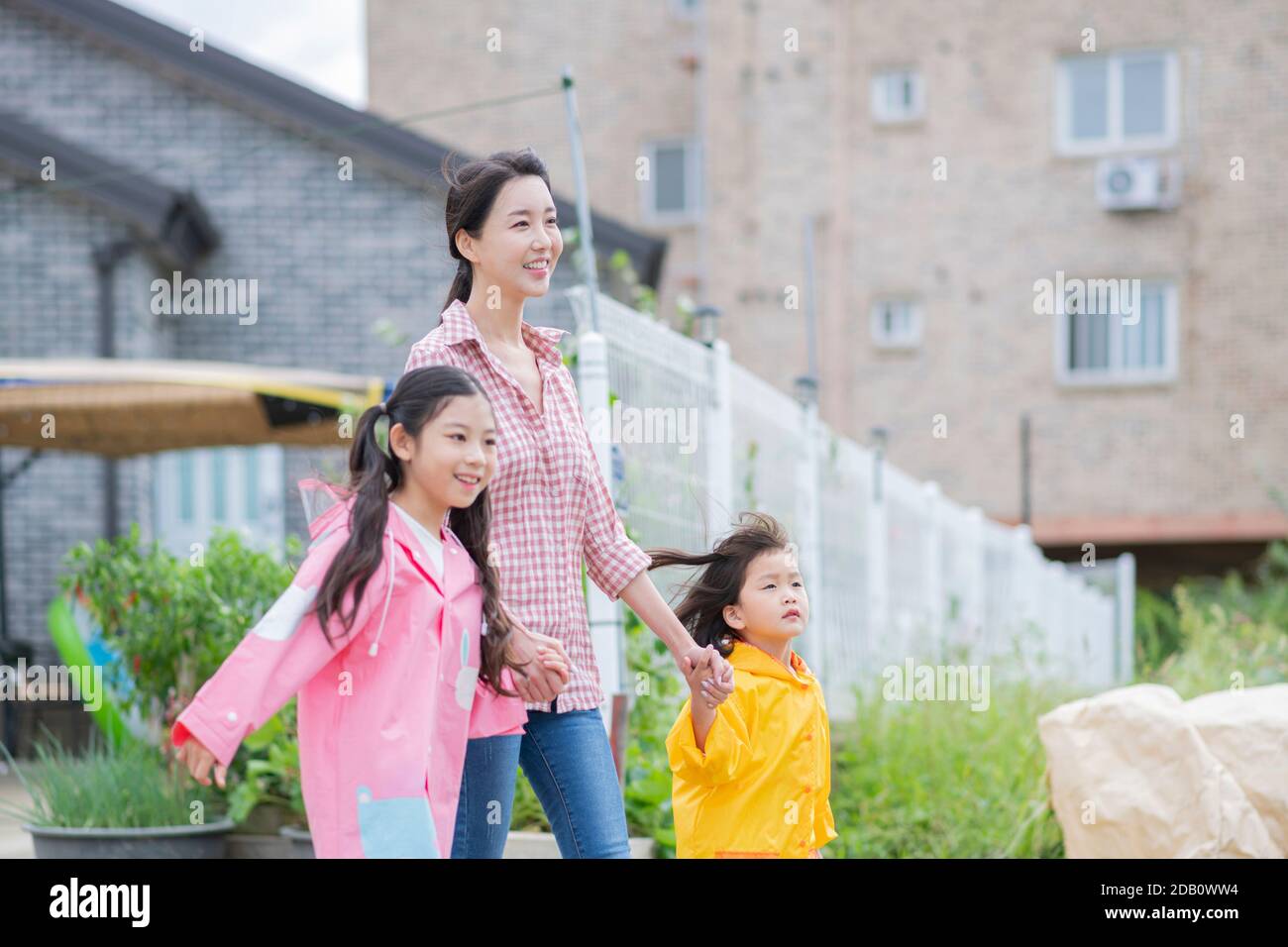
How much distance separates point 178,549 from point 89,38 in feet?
15.0

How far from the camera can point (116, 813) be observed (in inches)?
227

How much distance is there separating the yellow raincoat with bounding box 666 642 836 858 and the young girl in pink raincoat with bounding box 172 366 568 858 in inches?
18.1

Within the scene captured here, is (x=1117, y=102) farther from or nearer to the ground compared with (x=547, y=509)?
farther from the ground

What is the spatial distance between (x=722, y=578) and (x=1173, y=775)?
2.48m

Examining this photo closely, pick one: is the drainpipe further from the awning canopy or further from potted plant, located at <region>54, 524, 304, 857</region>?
potted plant, located at <region>54, 524, 304, 857</region>

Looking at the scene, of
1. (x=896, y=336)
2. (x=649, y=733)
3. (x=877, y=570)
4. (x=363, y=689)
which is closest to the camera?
(x=363, y=689)

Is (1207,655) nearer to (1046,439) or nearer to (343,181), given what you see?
(343,181)

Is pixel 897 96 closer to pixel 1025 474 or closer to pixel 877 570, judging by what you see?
pixel 1025 474

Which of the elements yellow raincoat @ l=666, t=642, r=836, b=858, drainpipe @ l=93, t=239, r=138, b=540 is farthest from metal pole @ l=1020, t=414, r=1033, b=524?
yellow raincoat @ l=666, t=642, r=836, b=858

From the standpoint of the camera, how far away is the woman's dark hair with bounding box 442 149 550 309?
3508 millimetres

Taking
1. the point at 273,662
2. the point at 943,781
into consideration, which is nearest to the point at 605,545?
the point at 273,662

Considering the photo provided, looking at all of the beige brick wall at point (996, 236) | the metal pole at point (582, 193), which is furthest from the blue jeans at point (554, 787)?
the beige brick wall at point (996, 236)

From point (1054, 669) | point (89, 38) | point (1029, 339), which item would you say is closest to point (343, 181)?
point (89, 38)

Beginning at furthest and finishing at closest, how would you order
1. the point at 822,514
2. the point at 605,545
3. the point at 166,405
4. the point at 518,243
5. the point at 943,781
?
the point at 166,405 → the point at 822,514 → the point at 943,781 → the point at 605,545 → the point at 518,243
